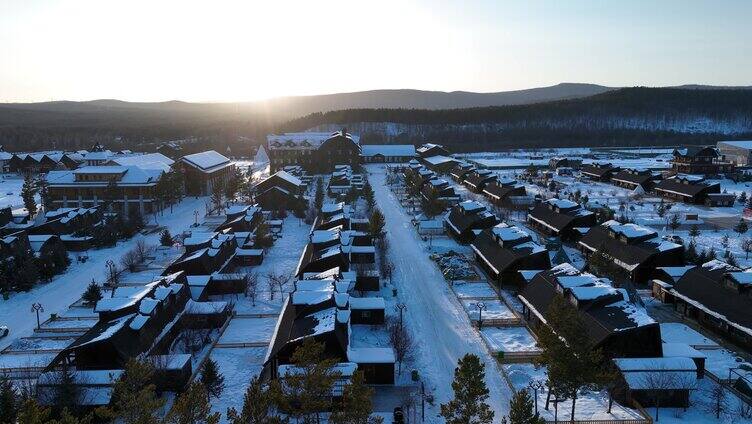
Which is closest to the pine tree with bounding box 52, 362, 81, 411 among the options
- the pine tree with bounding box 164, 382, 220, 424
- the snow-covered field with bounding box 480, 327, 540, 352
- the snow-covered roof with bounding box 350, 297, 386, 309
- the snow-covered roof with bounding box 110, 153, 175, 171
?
the pine tree with bounding box 164, 382, 220, 424

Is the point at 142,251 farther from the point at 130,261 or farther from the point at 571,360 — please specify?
the point at 571,360

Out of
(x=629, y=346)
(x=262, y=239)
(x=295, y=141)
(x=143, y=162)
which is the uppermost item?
(x=295, y=141)

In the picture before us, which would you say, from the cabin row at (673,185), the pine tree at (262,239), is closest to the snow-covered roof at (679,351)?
the pine tree at (262,239)

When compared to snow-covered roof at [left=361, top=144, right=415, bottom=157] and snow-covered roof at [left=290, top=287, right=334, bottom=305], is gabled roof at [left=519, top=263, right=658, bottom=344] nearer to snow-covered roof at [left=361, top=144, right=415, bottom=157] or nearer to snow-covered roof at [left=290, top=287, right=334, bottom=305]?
snow-covered roof at [left=290, top=287, right=334, bottom=305]

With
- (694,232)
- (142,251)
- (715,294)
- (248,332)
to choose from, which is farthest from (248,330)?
(694,232)

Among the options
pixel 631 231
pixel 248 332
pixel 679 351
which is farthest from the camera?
pixel 631 231

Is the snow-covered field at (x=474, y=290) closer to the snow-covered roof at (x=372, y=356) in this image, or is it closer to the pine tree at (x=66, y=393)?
the snow-covered roof at (x=372, y=356)
